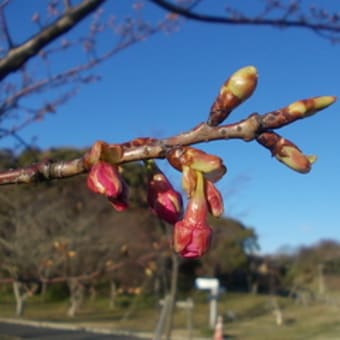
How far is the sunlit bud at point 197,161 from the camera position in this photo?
2.20ft

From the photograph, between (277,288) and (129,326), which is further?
(277,288)

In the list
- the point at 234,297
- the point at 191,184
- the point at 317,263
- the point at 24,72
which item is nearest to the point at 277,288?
the point at 317,263

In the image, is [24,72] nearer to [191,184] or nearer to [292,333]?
[191,184]

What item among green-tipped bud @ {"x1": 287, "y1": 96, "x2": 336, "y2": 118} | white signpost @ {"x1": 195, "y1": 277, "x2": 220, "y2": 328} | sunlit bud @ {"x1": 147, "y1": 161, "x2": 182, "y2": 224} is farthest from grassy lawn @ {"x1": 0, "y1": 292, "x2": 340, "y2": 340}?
green-tipped bud @ {"x1": 287, "y1": 96, "x2": 336, "y2": 118}

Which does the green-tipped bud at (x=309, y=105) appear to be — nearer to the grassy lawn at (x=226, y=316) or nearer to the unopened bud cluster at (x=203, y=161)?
the unopened bud cluster at (x=203, y=161)

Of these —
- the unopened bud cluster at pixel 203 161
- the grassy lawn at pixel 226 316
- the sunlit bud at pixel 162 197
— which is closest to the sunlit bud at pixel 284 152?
the unopened bud cluster at pixel 203 161

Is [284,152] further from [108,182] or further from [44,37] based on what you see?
[44,37]

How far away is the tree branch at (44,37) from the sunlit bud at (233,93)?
209 centimetres

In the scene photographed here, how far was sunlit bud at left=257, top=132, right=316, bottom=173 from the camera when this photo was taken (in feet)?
2.13

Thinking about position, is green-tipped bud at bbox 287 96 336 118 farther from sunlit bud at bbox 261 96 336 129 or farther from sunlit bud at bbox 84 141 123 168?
sunlit bud at bbox 84 141 123 168

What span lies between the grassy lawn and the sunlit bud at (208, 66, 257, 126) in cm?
1551

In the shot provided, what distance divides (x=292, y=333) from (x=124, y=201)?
17.1m

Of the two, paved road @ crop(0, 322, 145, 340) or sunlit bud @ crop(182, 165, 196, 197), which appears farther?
paved road @ crop(0, 322, 145, 340)

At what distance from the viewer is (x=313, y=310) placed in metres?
24.0
